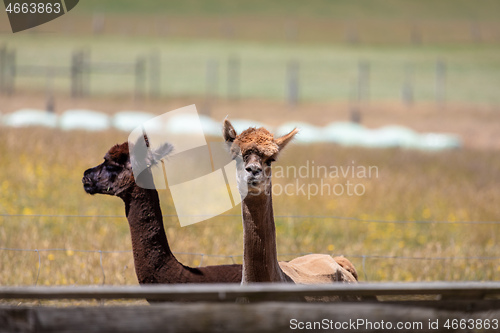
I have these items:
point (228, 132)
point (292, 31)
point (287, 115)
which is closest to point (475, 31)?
point (292, 31)

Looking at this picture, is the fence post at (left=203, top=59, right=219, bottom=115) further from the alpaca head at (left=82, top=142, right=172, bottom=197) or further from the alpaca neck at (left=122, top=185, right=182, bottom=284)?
the alpaca neck at (left=122, top=185, right=182, bottom=284)

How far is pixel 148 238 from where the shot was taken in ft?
20.5

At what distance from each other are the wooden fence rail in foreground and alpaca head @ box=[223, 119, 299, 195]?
1.66 m

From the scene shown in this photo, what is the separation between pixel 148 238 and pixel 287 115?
22912mm

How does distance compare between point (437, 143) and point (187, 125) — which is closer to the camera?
point (437, 143)

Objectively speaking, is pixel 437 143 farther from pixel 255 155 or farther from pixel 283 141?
pixel 255 155

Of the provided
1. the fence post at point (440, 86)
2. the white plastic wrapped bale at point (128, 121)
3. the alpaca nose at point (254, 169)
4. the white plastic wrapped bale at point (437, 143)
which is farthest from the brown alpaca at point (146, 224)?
the fence post at point (440, 86)

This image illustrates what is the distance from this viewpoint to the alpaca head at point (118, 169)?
6.59 meters

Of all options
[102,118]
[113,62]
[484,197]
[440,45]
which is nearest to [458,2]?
[440,45]

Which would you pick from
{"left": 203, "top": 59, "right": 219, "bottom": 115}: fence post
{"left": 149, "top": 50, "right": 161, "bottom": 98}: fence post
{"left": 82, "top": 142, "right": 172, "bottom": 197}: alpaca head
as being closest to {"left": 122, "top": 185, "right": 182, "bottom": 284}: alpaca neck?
{"left": 82, "top": 142, "right": 172, "bottom": 197}: alpaca head

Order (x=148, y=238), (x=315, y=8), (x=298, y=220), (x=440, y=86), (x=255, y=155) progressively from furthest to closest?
(x=315, y=8) → (x=440, y=86) → (x=298, y=220) → (x=148, y=238) → (x=255, y=155)

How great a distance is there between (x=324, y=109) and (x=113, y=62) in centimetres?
1654

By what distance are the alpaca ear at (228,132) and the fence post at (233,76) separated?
3072 cm

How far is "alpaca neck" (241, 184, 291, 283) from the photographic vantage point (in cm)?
540
